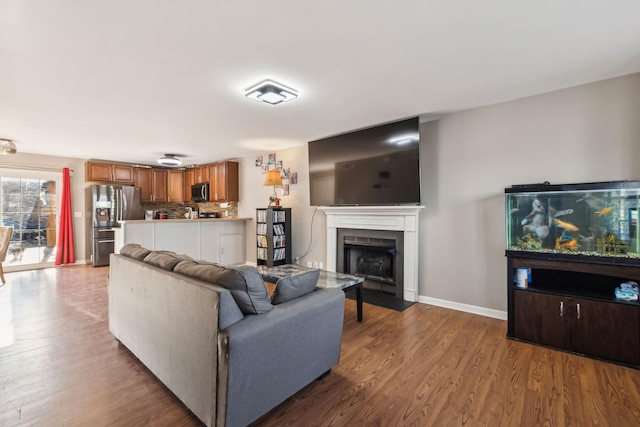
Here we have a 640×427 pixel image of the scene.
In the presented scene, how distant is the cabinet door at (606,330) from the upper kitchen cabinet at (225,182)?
224 inches

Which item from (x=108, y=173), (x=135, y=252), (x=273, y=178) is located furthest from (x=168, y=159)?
(x=135, y=252)

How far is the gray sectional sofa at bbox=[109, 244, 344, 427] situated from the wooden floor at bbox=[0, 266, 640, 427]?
173 millimetres

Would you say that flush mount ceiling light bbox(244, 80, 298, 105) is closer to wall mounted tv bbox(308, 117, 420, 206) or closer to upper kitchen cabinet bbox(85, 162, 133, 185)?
wall mounted tv bbox(308, 117, 420, 206)

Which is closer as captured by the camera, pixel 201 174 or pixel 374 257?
pixel 374 257

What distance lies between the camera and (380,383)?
78.0 inches

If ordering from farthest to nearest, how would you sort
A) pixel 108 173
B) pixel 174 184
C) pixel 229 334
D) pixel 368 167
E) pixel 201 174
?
pixel 174 184 → pixel 201 174 → pixel 108 173 → pixel 368 167 → pixel 229 334

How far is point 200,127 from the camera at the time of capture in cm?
390

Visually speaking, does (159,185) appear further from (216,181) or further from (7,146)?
(7,146)

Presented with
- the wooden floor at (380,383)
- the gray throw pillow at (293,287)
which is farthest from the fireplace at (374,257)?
the gray throw pillow at (293,287)

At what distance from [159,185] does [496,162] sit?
708 centimetres

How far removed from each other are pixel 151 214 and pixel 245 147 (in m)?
3.23

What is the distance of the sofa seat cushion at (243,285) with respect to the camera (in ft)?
5.15

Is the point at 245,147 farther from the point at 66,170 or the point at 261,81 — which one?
the point at 66,170

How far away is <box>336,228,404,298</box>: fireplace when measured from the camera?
3.86 metres
